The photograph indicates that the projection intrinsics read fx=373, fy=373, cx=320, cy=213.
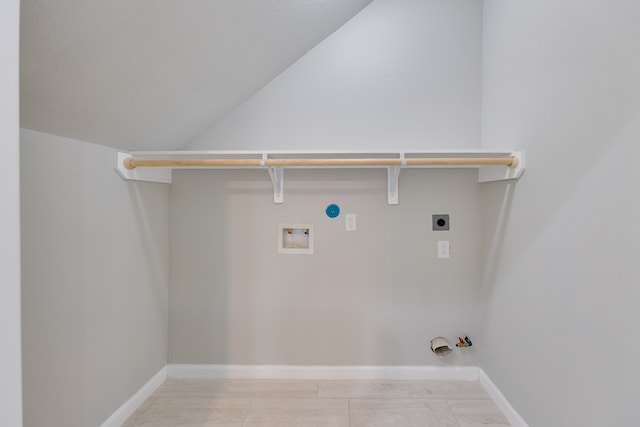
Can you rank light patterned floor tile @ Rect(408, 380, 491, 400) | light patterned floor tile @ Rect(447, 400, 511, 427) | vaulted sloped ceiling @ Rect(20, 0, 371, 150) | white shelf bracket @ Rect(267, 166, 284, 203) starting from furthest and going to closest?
white shelf bracket @ Rect(267, 166, 284, 203) → light patterned floor tile @ Rect(408, 380, 491, 400) → light patterned floor tile @ Rect(447, 400, 511, 427) → vaulted sloped ceiling @ Rect(20, 0, 371, 150)

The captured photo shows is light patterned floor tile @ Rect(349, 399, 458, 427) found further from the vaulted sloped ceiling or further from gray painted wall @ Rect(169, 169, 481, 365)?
the vaulted sloped ceiling

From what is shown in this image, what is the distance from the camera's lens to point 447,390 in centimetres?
223

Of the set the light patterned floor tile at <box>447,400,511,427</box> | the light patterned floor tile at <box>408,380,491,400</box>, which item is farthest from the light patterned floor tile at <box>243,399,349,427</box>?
the light patterned floor tile at <box>447,400,511,427</box>

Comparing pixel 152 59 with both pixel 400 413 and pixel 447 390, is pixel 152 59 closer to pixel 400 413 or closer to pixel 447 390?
pixel 400 413

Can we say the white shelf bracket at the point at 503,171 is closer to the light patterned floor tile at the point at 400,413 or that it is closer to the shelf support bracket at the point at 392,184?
the shelf support bracket at the point at 392,184

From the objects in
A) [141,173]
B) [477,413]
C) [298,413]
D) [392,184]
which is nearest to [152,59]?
[141,173]

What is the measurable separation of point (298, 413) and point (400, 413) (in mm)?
547

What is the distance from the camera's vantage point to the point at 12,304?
2.00ft

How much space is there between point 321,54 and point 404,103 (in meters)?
0.61

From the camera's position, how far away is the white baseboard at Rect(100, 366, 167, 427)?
6.01 ft

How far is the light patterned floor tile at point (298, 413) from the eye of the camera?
1923mm

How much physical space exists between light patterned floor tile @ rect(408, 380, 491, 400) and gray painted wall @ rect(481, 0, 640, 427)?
19 cm

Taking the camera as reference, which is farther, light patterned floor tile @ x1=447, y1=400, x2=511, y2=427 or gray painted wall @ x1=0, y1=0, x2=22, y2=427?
light patterned floor tile @ x1=447, y1=400, x2=511, y2=427

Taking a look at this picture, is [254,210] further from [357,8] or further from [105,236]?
[357,8]
